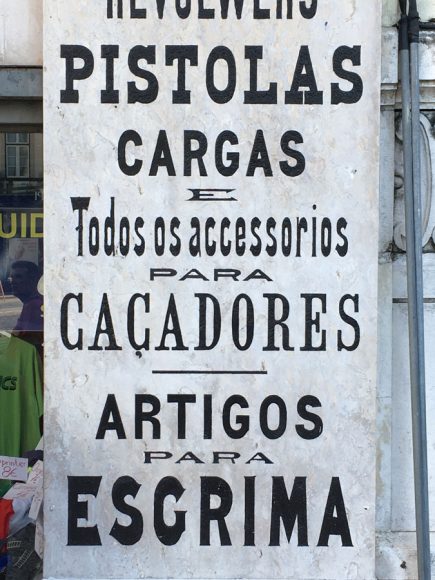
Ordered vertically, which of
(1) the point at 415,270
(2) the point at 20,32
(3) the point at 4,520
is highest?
(2) the point at 20,32

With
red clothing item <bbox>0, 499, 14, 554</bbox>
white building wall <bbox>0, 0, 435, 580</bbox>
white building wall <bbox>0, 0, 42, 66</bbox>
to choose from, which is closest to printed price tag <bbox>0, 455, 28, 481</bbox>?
red clothing item <bbox>0, 499, 14, 554</bbox>

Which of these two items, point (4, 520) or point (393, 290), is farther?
point (4, 520)

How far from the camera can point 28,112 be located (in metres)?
4.64

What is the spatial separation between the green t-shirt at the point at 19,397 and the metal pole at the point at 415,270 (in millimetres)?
1959

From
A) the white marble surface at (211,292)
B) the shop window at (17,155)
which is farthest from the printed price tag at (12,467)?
the shop window at (17,155)

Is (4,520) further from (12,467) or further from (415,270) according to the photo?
(415,270)

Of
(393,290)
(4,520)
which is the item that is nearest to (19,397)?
(4,520)

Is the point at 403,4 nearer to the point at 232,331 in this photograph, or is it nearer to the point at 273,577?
the point at 232,331

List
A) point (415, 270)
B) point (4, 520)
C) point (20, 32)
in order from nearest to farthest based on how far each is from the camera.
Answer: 1. point (415, 270)
2. point (20, 32)
3. point (4, 520)

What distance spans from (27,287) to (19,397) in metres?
0.58

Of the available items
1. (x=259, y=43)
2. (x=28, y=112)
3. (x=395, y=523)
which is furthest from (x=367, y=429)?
(x=28, y=112)

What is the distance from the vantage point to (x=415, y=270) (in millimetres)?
4250

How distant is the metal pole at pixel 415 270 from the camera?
167 inches

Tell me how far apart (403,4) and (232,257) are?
140cm
